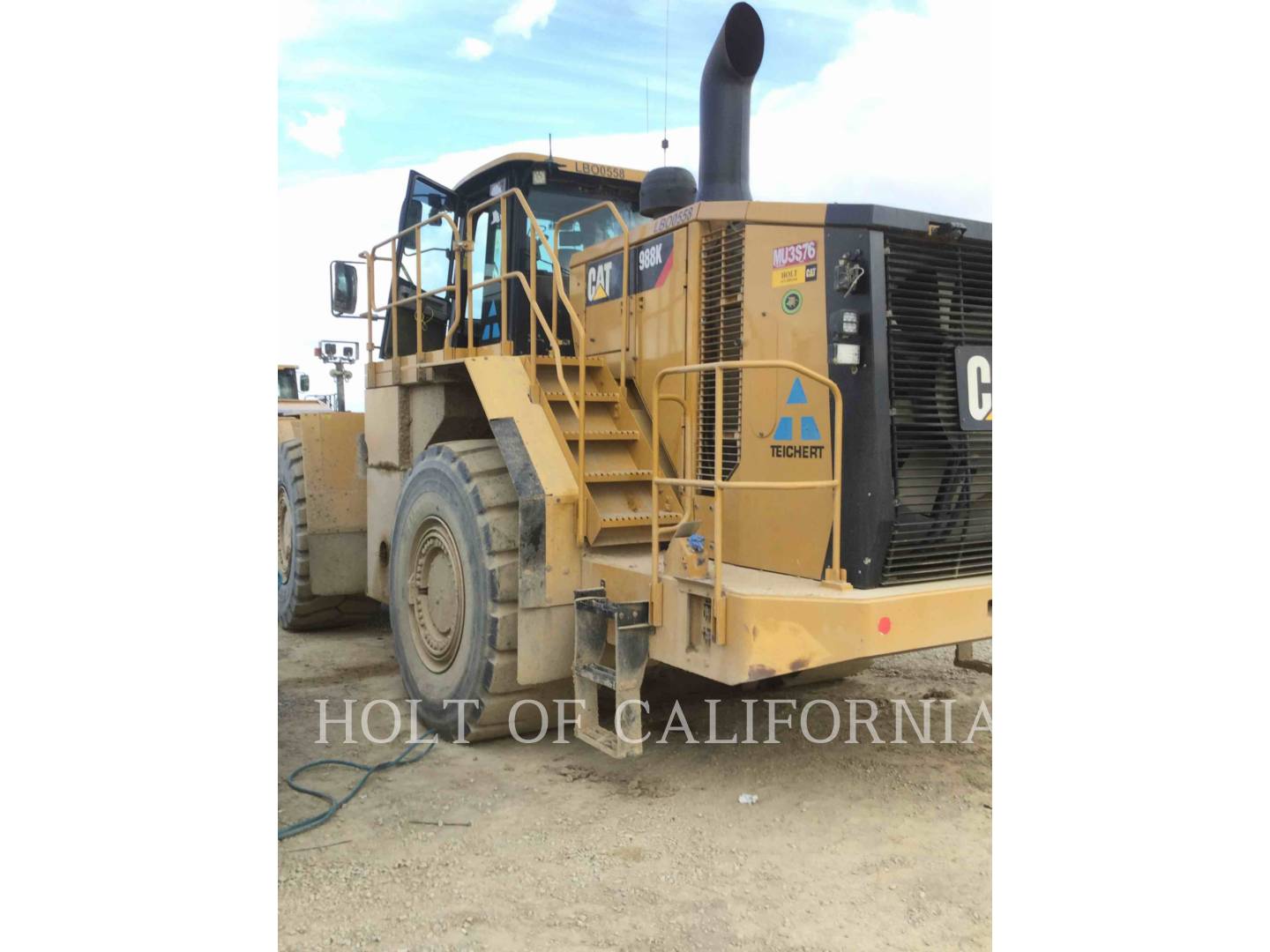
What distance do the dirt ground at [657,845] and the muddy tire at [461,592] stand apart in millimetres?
235

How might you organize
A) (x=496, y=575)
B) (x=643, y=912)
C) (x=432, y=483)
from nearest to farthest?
(x=643, y=912)
(x=496, y=575)
(x=432, y=483)

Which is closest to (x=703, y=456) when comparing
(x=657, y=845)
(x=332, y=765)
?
(x=657, y=845)

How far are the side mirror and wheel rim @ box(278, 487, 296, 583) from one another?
5.40 ft

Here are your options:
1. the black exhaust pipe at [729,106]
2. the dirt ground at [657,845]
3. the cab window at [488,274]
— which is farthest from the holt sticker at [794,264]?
the cab window at [488,274]

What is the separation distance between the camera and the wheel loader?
12.6 ft

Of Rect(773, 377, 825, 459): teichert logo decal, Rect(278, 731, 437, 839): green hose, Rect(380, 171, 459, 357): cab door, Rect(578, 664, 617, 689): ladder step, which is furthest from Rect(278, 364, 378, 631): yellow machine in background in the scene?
Rect(773, 377, 825, 459): teichert logo decal

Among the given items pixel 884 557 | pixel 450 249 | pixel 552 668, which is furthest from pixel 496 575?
pixel 450 249

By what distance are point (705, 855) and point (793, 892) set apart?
0.40m

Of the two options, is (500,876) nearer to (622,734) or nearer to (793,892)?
(622,734)

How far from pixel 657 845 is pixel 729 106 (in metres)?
3.37

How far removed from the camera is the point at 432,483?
5.09 m

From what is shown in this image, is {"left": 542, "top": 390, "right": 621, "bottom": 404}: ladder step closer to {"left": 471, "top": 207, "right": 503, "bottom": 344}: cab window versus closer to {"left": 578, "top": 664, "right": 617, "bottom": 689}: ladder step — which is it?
{"left": 471, "top": 207, "right": 503, "bottom": 344}: cab window

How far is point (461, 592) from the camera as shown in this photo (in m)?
4.82

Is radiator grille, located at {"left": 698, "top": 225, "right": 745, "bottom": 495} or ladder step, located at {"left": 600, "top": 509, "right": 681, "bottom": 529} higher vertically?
radiator grille, located at {"left": 698, "top": 225, "right": 745, "bottom": 495}
